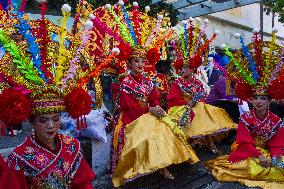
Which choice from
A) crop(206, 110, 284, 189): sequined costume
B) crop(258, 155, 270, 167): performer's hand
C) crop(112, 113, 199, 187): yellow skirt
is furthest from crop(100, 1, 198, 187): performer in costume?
crop(258, 155, 270, 167): performer's hand

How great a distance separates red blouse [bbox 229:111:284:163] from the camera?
203 inches

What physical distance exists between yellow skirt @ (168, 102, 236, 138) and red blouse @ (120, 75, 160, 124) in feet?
3.07

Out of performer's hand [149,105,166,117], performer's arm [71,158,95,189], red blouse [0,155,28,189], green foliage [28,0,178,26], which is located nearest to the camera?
red blouse [0,155,28,189]

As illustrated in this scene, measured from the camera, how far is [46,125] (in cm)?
308

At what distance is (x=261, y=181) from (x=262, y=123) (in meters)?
0.77

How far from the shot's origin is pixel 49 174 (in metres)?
3.12

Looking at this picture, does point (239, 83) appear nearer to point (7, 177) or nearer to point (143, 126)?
point (143, 126)

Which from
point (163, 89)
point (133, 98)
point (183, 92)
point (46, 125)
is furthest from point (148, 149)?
point (163, 89)

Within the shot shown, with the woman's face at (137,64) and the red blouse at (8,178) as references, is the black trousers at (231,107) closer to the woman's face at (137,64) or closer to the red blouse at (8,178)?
the woman's face at (137,64)

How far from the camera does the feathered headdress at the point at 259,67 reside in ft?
16.2

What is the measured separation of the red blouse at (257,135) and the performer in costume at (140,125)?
2.21 ft

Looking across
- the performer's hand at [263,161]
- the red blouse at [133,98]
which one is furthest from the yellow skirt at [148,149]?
the performer's hand at [263,161]

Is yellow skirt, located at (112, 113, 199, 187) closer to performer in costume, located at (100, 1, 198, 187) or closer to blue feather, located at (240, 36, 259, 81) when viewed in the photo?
performer in costume, located at (100, 1, 198, 187)

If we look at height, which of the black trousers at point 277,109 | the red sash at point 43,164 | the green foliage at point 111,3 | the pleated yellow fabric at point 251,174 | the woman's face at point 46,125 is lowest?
the black trousers at point 277,109
